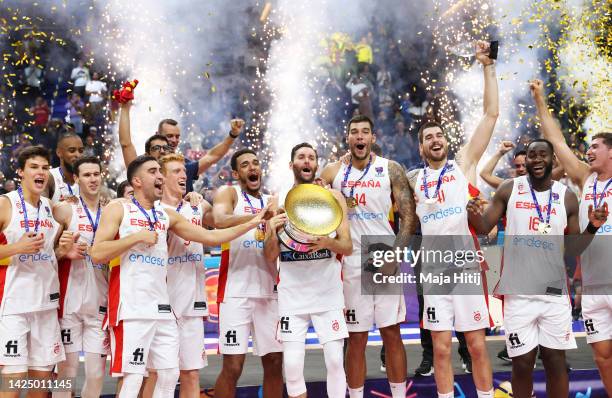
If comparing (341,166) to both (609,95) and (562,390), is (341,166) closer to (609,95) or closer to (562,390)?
(562,390)

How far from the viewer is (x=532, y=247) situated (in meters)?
5.92

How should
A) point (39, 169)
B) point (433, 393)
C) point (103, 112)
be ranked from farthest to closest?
point (103, 112) → point (433, 393) → point (39, 169)

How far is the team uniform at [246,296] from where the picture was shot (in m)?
5.95

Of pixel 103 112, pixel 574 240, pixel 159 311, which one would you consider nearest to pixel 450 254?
pixel 574 240

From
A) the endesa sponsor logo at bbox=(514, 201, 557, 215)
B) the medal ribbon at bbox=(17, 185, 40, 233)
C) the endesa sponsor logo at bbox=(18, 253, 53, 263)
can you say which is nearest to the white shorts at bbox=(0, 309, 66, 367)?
the endesa sponsor logo at bbox=(18, 253, 53, 263)

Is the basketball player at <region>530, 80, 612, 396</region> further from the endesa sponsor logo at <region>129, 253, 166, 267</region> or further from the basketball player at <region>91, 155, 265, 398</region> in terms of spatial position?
the endesa sponsor logo at <region>129, 253, 166, 267</region>

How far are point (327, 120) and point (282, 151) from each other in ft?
4.42

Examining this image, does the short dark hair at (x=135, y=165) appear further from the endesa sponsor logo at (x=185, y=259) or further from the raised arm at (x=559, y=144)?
the raised arm at (x=559, y=144)

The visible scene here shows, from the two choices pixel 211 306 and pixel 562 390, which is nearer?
pixel 562 390

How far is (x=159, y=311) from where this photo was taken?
5.26 metres

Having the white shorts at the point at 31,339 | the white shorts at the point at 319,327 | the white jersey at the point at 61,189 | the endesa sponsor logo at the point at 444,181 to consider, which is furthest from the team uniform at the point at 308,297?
the white jersey at the point at 61,189

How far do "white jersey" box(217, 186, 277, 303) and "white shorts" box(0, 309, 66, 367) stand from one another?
50.1 inches

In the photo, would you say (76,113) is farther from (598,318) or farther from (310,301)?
(598,318)

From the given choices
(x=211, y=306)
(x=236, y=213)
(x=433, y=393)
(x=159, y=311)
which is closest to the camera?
(x=159, y=311)
